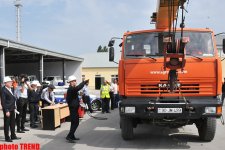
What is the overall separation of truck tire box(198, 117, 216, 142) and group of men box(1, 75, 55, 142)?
4947 millimetres

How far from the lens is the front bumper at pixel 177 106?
8469 mm

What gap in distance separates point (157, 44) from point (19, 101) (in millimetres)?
4749

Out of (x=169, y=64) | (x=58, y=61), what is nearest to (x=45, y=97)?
(x=169, y=64)

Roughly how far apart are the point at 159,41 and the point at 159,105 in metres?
1.79

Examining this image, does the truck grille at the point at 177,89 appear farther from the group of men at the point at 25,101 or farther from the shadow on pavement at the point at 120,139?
the group of men at the point at 25,101

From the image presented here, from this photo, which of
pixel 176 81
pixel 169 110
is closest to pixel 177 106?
pixel 169 110

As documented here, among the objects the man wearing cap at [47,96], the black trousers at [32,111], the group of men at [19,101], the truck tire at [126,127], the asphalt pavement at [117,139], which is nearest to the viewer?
the asphalt pavement at [117,139]

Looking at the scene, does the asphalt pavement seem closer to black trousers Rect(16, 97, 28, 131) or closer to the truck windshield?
black trousers Rect(16, 97, 28, 131)

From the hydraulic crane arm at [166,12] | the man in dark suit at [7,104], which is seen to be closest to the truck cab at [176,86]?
the hydraulic crane arm at [166,12]

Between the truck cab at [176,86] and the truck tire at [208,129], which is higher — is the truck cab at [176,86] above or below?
above

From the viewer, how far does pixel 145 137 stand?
10430 millimetres

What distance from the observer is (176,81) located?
8.64m

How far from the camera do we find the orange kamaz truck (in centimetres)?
848

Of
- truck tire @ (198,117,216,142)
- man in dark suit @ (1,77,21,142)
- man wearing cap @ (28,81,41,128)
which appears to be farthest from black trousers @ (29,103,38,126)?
truck tire @ (198,117,216,142)
